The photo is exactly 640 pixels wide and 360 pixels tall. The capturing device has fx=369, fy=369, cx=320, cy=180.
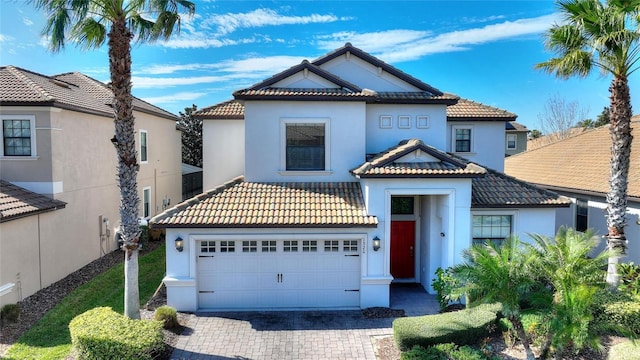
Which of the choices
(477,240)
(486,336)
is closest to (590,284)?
(486,336)

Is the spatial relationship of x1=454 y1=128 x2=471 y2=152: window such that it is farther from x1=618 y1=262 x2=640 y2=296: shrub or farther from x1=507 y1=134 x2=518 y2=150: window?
x1=507 y1=134 x2=518 y2=150: window

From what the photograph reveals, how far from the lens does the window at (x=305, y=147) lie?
44.1 ft

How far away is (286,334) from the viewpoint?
997 cm

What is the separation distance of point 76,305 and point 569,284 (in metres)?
13.7

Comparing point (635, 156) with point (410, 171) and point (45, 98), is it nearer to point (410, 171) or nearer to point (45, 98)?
point (410, 171)

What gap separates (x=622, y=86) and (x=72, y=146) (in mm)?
19018

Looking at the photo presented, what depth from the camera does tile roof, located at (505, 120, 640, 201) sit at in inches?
632

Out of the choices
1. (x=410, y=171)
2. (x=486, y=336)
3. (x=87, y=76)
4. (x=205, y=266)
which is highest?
(x=87, y=76)

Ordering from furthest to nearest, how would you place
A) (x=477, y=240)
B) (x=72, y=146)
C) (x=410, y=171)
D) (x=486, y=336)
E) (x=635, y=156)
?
(x=635, y=156), (x=72, y=146), (x=477, y=240), (x=410, y=171), (x=486, y=336)

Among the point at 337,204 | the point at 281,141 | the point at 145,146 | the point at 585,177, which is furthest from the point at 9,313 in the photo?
the point at 585,177

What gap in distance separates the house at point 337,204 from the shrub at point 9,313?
162 inches

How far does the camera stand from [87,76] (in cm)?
2064

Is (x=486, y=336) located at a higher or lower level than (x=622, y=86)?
lower

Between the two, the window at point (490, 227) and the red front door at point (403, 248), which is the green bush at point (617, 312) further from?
the red front door at point (403, 248)
